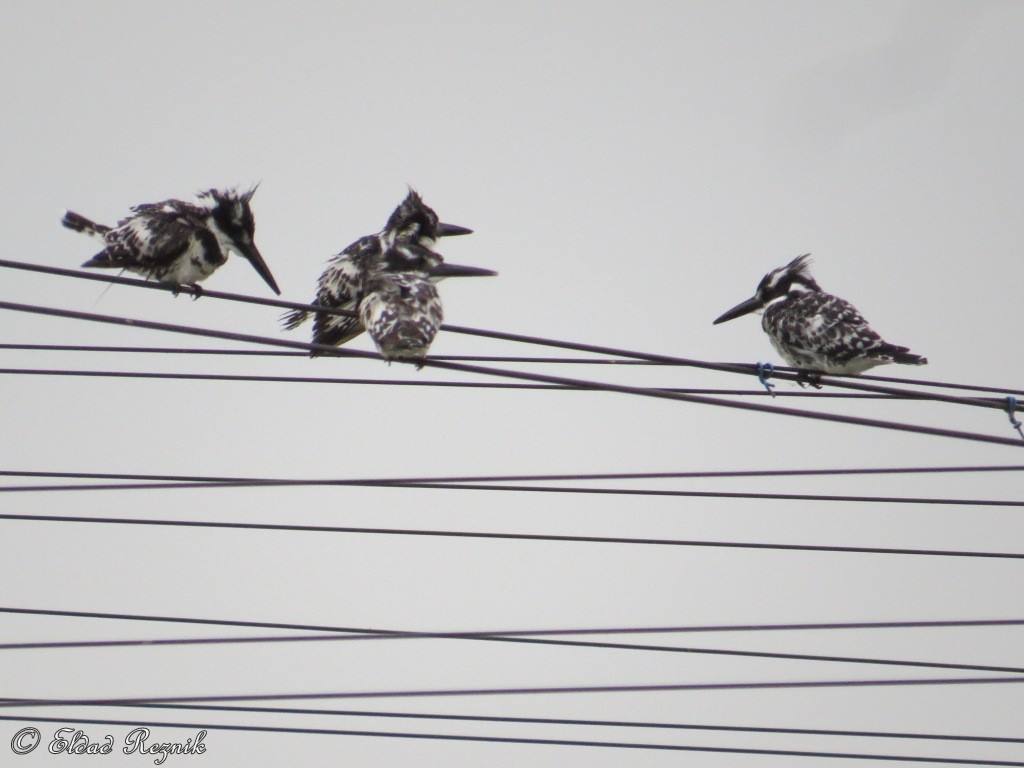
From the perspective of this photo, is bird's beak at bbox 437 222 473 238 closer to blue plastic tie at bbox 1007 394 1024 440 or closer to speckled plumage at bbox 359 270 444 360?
speckled plumage at bbox 359 270 444 360

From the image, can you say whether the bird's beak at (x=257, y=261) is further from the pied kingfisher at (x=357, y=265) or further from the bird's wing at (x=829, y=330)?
the bird's wing at (x=829, y=330)

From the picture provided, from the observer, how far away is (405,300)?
21.1 ft

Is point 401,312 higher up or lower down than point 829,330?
lower down

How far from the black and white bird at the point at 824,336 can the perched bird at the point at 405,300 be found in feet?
8.76

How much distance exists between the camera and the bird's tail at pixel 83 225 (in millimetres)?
7742

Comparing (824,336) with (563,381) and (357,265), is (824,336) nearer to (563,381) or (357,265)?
(357,265)

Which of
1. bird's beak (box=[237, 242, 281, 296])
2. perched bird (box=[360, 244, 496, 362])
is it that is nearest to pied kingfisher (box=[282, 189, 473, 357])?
perched bird (box=[360, 244, 496, 362])

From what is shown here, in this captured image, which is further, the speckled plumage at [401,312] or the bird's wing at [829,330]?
the bird's wing at [829,330]

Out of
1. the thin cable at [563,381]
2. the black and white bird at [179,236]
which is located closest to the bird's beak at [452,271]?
the black and white bird at [179,236]

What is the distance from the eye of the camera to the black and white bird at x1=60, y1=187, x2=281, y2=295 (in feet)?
24.4

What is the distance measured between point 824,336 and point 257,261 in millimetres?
4138

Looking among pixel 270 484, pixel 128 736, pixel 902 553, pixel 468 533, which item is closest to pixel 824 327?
pixel 902 553

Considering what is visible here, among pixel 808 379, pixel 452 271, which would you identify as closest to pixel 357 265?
pixel 452 271

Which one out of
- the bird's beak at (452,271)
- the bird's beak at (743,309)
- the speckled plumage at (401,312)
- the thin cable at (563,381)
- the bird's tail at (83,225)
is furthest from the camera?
the bird's beak at (743,309)
